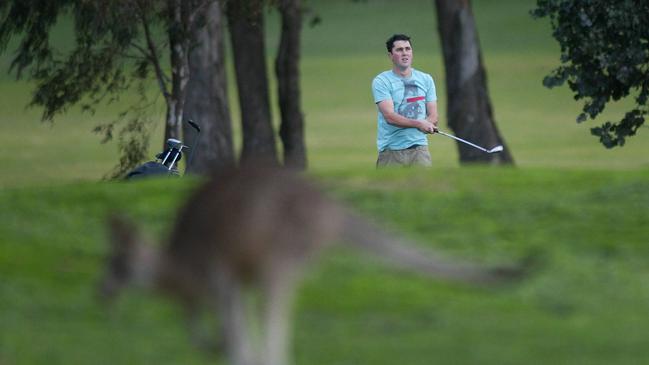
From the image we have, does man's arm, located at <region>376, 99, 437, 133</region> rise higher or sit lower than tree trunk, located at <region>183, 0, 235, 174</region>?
lower

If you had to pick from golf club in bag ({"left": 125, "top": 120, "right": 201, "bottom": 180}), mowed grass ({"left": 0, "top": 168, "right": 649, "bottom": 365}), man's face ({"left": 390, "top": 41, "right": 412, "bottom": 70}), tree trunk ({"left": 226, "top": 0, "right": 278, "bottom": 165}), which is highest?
tree trunk ({"left": 226, "top": 0, "right": 278, "bottom": 165})

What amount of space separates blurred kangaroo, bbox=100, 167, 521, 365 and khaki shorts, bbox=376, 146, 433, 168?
10212mm

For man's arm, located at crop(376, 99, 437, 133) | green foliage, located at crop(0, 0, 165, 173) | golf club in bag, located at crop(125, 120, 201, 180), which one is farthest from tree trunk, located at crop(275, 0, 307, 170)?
man's arm, located at crop(376, 99, 437, 133)

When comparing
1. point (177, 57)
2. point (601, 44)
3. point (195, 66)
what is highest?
point (195, 66)

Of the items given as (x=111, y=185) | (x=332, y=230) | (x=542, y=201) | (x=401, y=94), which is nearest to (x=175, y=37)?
(x=401, y=94)

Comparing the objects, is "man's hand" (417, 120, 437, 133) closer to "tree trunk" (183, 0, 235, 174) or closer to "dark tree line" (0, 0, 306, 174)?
"dark tree line" (0, 0, 306, 174)

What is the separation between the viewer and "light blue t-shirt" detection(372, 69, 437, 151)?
722 inches

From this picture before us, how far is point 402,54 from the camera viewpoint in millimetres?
18266

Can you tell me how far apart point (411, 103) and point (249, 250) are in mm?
10594

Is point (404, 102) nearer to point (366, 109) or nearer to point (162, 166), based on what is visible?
point (162, 166)

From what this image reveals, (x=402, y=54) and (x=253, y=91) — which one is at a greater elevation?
(x=253, y=91)

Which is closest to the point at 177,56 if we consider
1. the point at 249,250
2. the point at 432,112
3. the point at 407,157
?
the point at 407,157

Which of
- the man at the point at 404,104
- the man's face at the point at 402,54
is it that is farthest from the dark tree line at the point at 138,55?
the man's face at the point at 402,54

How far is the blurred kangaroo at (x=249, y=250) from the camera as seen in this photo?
25.8 ft
